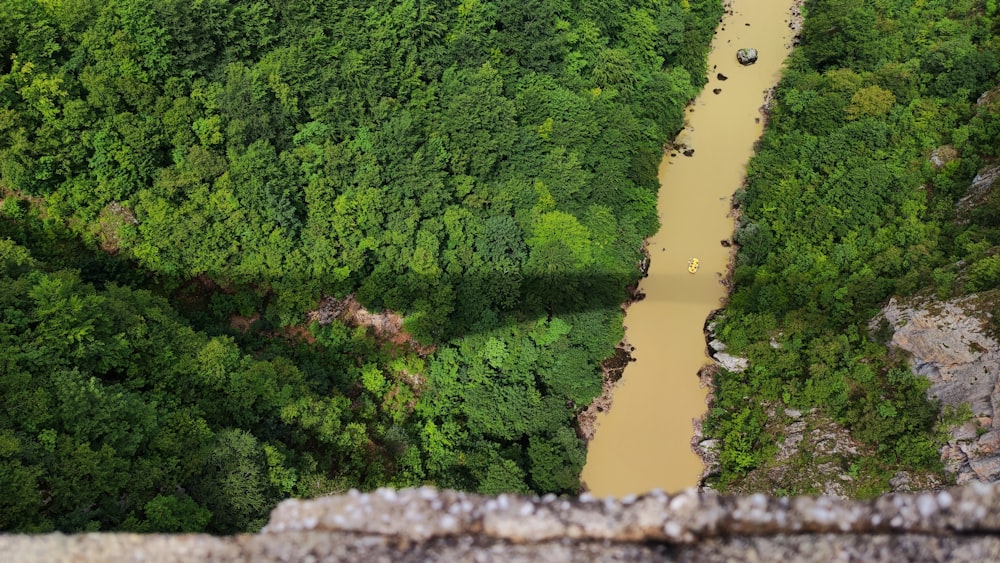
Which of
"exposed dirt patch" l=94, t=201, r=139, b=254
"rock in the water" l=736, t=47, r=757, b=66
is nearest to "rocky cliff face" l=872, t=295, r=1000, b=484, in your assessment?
"rock in the water" l=736, t=47, r=757, b=66

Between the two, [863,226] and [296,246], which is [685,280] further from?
[296,246]

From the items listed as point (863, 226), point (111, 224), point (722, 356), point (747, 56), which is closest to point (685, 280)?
point (722, 356)

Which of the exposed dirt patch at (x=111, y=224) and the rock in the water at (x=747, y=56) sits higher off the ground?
the rock in the water at (x=747, y=56)

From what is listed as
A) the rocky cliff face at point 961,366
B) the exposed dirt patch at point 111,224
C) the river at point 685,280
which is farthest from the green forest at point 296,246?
the rocky cliff face at point 961,366

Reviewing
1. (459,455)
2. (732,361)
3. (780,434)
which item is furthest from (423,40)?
(780,434)

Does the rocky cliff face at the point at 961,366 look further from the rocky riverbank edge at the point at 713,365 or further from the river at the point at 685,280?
the river at the point at 685,280

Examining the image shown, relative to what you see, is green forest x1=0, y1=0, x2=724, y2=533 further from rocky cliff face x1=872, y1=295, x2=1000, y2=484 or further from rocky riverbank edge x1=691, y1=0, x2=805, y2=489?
rocky cliff face x1=872, y1=295, x2=1000, y2=484
